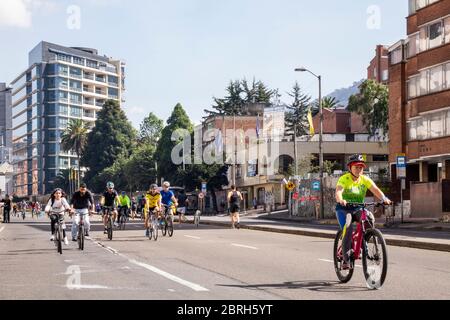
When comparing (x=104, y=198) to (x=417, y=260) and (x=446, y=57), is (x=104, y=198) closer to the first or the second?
(x=417, y=260)

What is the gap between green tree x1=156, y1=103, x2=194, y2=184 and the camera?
98938 millimetres

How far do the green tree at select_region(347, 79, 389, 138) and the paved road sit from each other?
169 feet

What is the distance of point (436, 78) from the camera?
45969 mm

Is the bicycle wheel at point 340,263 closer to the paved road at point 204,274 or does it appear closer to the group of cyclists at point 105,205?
the paved road at point 204,274

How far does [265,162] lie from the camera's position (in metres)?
82.2

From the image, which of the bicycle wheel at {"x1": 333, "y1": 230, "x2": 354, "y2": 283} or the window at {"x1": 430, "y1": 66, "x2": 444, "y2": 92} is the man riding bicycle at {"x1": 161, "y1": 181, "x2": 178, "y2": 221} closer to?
the bicycle wheel at {"x1": 333, "y1": 230, "x2": 354, "y2": 283}

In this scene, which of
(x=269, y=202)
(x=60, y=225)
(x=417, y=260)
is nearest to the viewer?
→ (x=417, y=260)

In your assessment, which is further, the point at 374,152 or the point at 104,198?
the point at 374,152

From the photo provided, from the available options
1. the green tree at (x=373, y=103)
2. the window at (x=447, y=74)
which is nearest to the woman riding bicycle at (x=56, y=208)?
the window at (x=447, y=74)

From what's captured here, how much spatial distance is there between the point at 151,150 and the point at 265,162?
37.2 metres

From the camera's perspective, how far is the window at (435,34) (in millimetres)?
45812

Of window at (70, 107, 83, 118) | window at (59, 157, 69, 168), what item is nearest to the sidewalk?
window at (59, 157, 69, 168)

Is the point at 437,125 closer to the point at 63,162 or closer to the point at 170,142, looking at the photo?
the point at 170,142
